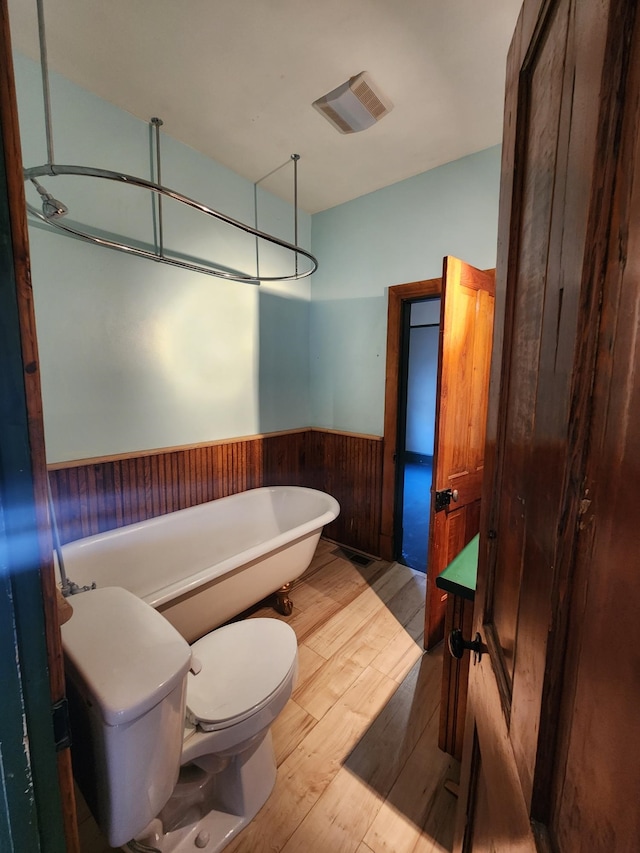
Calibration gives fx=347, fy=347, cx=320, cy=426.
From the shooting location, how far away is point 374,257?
2.63 meters

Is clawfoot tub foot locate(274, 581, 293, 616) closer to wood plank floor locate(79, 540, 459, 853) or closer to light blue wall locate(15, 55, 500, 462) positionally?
wood plank floor locate(79, 540, 459, 853)

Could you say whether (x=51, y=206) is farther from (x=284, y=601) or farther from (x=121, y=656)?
(x=284, y=601)

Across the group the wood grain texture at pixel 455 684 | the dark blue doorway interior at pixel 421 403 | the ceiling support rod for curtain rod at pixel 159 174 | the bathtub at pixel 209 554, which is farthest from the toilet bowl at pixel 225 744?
the dark blue doorway interior at pixel 421 403

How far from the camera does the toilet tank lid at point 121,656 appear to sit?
71 cm

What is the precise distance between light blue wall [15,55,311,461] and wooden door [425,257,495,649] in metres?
1.46

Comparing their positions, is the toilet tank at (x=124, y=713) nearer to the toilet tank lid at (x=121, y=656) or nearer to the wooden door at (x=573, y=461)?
the toilet tank lid at (x=121, y=656)

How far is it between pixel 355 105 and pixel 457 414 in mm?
1610

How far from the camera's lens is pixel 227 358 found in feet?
8.09

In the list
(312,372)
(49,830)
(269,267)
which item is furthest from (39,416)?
(312,372)

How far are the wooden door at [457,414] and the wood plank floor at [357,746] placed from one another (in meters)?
0.29

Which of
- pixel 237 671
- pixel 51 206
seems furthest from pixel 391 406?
pixel 51 206

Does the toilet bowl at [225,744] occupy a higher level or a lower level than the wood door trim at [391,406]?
lower

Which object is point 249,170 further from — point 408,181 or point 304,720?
point 304,720

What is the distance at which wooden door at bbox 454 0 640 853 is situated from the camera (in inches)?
11.7
